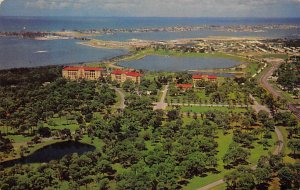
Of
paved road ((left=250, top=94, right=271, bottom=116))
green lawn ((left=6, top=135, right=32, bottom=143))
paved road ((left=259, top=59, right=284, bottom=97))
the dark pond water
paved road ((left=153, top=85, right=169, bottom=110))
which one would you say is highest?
paved road ((left=259, top=59, right=284, bottom=97))

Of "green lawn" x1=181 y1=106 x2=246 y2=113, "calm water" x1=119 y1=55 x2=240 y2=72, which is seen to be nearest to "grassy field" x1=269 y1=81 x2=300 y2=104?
"green lawn" x1=181 y1=106 x2=246 y2=113

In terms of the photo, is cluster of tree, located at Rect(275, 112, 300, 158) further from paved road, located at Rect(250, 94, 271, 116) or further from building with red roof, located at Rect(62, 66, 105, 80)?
building with red roof, located at Rect(62, 66, 105, 80)

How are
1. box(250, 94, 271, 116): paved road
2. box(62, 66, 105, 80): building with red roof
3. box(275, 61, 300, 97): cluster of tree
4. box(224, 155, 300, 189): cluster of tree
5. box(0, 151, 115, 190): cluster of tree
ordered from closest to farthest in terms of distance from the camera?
1. box(0, 151, 115, 190): cluster of tree
2. box(224, 155, 300, 189): cluster of tree
3. box(250, 94, 271, 116): paved road
4. box(275, 61, 300, 97): cluster of tree
5. box(62, 66, 105, 80): building with red roof

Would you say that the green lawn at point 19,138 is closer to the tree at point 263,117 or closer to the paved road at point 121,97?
the paved road at point 121,97

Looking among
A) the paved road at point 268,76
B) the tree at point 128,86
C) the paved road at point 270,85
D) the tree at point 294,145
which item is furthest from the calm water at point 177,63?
the tree at point 294,145

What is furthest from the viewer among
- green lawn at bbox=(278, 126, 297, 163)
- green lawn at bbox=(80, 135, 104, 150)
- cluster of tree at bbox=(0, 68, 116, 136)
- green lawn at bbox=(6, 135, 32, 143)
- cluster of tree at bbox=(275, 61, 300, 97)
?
cluster of tree at bbox=(275, 61, 300, 97)

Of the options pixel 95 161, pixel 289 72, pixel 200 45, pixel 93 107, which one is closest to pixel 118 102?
pixel 93 107
